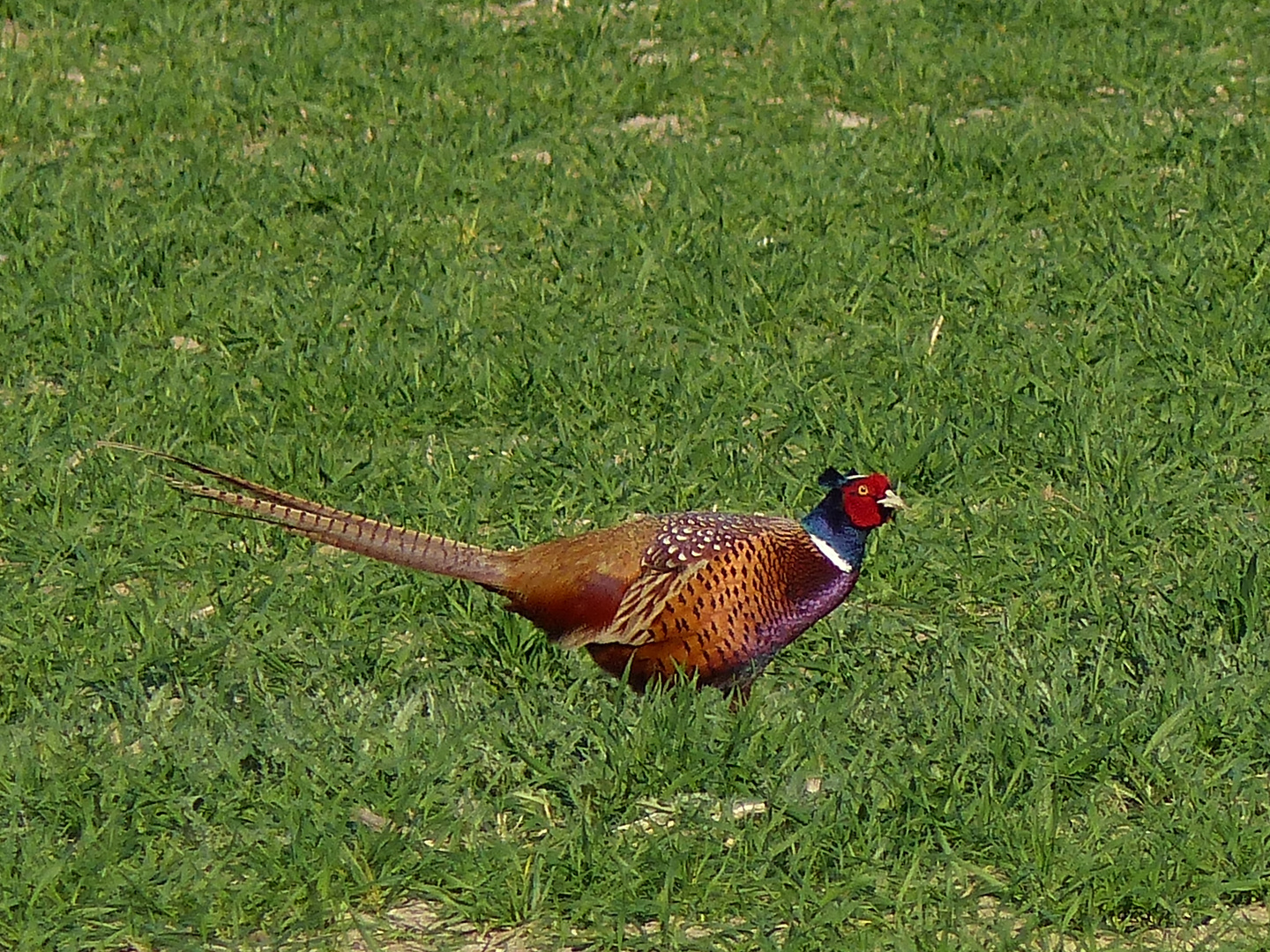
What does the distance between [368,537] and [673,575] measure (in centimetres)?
63

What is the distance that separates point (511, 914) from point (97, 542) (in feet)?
6.50

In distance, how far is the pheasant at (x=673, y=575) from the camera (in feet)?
12.7

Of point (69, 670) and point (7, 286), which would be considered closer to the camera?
point (69, 670)

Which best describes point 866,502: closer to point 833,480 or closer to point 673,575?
point 833,480

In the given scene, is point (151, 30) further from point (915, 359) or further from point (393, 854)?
point (393, 854)

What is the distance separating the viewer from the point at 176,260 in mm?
6395

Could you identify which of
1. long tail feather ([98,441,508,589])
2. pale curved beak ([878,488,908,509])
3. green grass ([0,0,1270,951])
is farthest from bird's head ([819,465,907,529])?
long tail feather ([98,441,508,589])

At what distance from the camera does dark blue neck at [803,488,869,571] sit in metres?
3.95

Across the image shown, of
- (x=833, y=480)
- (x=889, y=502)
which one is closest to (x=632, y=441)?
(x=833, y=480)

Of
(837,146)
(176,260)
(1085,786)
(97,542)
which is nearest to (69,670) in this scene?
(97,542)

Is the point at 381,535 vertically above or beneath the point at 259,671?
above

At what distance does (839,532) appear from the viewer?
3.95 m

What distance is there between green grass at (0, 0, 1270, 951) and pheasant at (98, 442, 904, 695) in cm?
13

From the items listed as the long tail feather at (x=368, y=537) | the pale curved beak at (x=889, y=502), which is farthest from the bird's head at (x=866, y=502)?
the long tail feather at (x=368, y=537)
